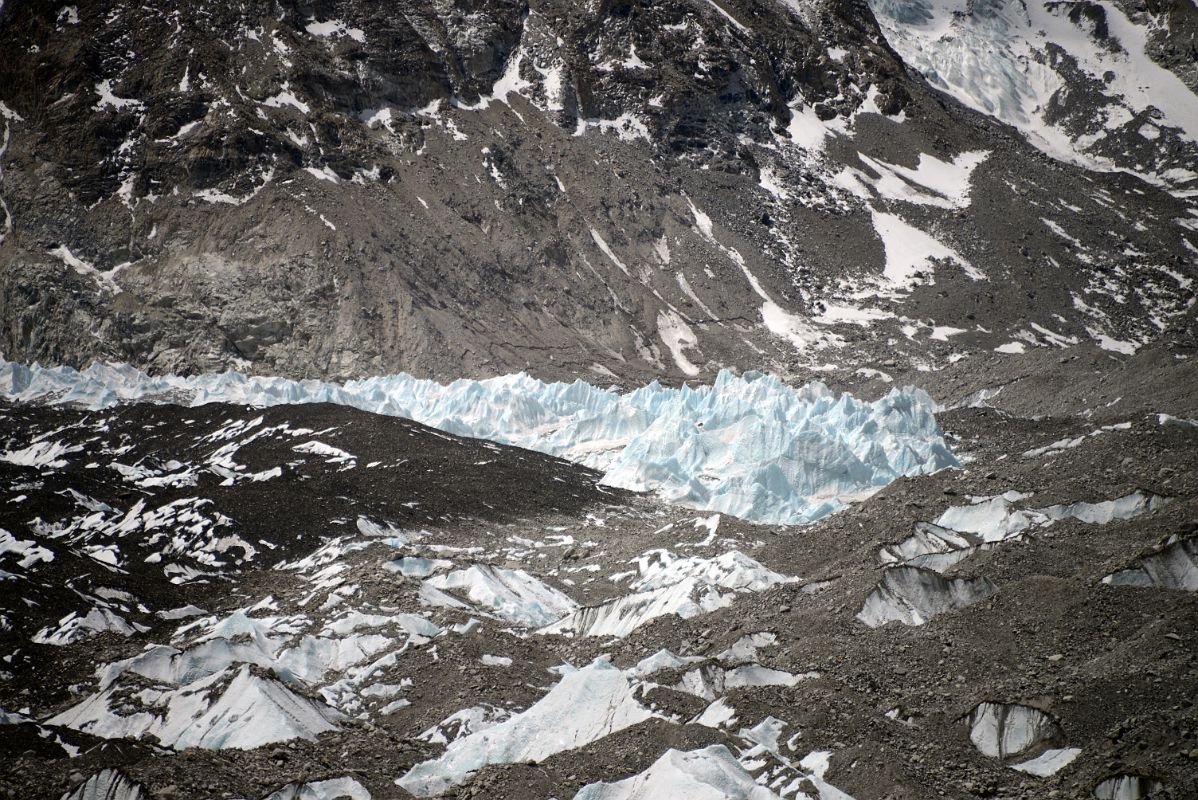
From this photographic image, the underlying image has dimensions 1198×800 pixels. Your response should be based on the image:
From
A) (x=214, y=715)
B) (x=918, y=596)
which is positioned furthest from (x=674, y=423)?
(x=214, y=715)

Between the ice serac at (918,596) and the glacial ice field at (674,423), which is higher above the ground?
the ice serac at (918,596)

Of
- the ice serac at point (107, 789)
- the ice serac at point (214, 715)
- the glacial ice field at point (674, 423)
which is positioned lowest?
the glacial ice field at point (674, 423)

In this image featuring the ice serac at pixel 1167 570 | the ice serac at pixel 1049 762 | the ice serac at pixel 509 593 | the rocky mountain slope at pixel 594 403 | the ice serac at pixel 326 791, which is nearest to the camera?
the ice serac at pixel 1049 762

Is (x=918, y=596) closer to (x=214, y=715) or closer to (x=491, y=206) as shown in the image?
(x=214, y=715)

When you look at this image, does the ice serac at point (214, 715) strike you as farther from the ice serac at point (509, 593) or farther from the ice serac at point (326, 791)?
the ice serac at point (509, 593)

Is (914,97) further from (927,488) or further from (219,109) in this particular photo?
(927,488)

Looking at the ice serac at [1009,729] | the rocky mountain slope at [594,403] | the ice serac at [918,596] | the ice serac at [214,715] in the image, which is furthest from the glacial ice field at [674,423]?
the ice serac at [1009,729]

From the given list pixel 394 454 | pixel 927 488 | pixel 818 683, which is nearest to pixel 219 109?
pixel 394 454

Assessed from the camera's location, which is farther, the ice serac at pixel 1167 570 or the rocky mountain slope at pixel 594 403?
the ice serac at pixel 1167 570
